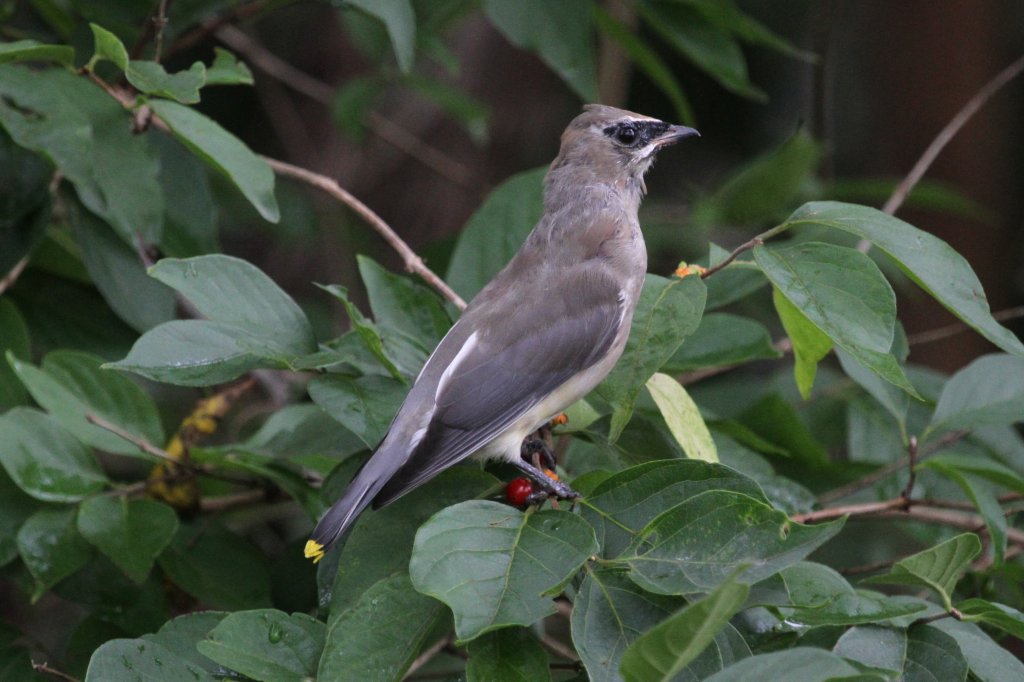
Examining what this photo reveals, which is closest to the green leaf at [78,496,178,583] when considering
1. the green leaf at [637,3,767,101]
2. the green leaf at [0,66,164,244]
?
the green leaf at [0,66,164,244]

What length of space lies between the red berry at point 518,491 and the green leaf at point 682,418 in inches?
13.5

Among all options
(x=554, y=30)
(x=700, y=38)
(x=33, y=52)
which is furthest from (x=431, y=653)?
(x=700, y=38)

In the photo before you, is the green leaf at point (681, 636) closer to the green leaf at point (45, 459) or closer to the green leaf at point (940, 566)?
the green leaf at point (940, 566)

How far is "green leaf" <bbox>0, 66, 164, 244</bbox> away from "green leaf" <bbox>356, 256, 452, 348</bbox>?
2.24ft

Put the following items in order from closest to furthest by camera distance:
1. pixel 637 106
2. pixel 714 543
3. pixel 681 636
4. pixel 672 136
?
pixel 681 636 → pixel 714 543 → pixel 672 136 → pixel 637 106

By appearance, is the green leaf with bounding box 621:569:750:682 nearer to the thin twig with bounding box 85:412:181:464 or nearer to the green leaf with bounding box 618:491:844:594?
the green leaf with bounding box 618:491:844:594

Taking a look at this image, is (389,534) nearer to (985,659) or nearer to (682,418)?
(682,418)

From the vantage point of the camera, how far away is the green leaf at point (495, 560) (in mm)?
1968

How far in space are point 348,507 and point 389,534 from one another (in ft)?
0.38

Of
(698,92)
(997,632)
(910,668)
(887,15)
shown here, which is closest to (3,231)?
(910,668)

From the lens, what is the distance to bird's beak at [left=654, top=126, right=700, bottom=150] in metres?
3.66

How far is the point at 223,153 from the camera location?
2.80 meters

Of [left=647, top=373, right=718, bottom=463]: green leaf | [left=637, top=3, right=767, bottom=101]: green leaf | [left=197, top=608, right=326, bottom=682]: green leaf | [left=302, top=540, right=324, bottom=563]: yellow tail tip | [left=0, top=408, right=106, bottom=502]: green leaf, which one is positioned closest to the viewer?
[left=197, top=608, right=326, bottom=682]: green leaf

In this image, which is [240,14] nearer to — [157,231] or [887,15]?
[157,231]
